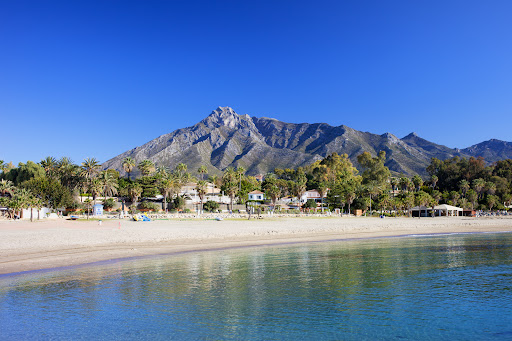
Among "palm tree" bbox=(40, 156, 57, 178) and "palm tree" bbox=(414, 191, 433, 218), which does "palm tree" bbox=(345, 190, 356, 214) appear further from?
"palm tree" bbox=(40, 156, 57, 178)

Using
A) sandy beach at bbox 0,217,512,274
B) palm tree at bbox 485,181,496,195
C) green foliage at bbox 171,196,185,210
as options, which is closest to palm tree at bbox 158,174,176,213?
green foliage at bbox 171,196,185,210

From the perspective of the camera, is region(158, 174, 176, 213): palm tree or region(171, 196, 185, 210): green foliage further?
region(171, 196, 185, 210): green foliage

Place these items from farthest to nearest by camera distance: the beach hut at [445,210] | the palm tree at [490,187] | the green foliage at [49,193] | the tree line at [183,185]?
the palm tree at [490,187] < the beach hut at [445,210] < the tree line at [183,185] < the green foliage at [49,193]

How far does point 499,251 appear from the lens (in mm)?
30422

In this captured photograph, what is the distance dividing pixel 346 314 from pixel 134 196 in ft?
230

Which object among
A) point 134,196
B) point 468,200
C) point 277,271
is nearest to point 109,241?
point 277,271

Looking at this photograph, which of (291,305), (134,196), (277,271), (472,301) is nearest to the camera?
(291,305)

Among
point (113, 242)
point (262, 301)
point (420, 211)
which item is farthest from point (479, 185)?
point (262, 301)

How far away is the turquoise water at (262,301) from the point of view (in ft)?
37.5

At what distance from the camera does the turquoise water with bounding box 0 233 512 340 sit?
11434mm

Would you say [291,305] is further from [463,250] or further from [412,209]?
[412,209]

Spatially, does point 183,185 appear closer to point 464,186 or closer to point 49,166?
point 49,166

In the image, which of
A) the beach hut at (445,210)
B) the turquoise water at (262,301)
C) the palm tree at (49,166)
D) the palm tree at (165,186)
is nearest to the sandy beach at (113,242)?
the turquoise water at (262,301)

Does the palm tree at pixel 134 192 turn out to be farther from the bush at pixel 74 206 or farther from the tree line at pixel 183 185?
the bush at pixel 74 206
